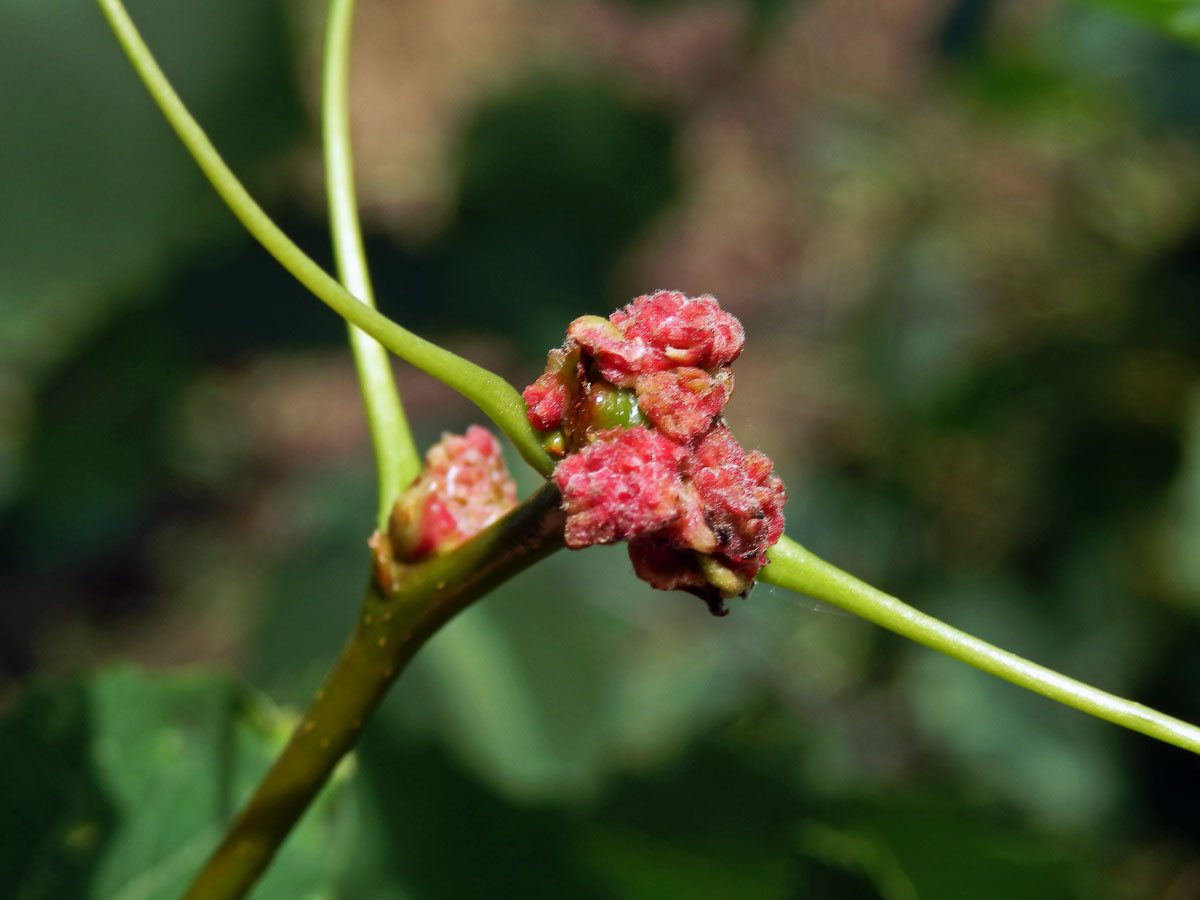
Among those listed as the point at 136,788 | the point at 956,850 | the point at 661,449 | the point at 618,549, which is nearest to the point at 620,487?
the point at 661,449

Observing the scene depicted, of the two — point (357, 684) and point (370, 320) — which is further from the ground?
point (370, 320)

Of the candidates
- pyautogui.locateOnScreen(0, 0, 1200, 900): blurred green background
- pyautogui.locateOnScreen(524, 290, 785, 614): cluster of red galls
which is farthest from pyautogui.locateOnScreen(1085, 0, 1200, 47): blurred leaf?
pyautogui.locateOnScreen(0, 0, 1200, 900): blurred green background

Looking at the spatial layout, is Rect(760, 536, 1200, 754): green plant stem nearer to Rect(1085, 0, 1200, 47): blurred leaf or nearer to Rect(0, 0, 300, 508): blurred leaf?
Rect(1085, 0, 1200, 47): blurred leaf

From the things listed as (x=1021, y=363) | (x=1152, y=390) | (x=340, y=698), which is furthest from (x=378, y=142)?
(x=340, y=698)

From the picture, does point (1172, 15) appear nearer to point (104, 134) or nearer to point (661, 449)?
point (661, 449)

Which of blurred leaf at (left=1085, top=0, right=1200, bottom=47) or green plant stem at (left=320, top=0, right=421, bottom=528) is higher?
blurred leaf at (left=1085, top=0, right=1200, bottom=47)

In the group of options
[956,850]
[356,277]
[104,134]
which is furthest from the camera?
[104,134]

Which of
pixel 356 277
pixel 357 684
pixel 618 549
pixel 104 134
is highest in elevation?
pixel 356 277

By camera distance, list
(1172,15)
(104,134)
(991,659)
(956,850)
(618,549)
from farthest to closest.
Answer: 1. (618,549)
2. (104,134)
3. (956,850)
4. (1172,15)
5. (991,659)
